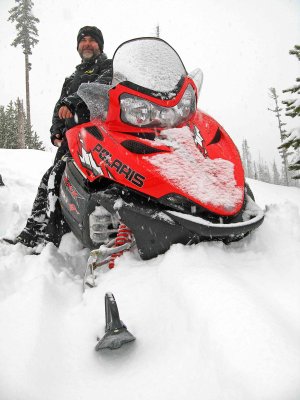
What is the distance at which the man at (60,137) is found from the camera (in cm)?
297

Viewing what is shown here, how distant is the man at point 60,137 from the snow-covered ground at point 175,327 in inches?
37.1

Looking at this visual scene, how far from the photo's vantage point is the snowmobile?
195 centimetres

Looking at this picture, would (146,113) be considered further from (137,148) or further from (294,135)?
(294,135)

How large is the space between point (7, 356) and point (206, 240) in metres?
1.19

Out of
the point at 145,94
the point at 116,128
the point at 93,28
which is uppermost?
the point at 93,28

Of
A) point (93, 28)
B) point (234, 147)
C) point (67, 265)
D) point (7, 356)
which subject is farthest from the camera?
point (93, 28)

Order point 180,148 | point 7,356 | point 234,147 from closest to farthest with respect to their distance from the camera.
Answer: point 7,356
point 180,148
point 234,147

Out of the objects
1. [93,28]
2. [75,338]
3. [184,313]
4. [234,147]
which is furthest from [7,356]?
[93,28]

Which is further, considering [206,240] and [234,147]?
[234,147]

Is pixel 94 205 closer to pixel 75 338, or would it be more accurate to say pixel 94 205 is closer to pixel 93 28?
pixel 75 338

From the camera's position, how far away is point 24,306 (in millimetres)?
1774

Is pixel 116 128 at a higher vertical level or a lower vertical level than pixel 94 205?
higher

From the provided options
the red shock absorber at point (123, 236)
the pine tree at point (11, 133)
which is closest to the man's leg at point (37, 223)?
the red shock absorber at point (123, 236)

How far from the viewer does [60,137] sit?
367 centimetres
